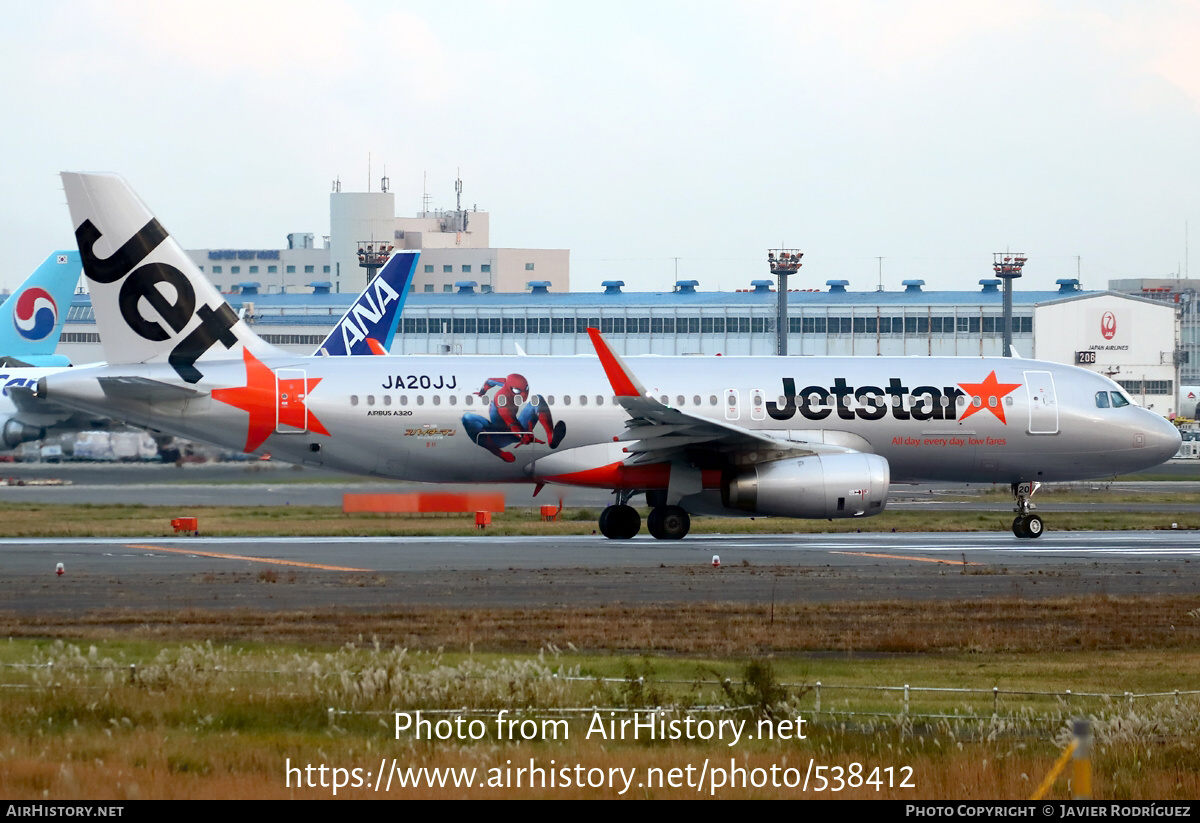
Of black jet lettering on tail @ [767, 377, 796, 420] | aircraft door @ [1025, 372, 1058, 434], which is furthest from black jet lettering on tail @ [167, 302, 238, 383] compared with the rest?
aircraft door @ [1025, 372, 1058, 434]

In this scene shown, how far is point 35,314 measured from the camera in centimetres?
5762

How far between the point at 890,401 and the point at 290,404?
13.2 m

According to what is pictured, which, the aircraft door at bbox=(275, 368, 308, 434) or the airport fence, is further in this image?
the aircraft door at bbox=(275, 368, 308, 434)

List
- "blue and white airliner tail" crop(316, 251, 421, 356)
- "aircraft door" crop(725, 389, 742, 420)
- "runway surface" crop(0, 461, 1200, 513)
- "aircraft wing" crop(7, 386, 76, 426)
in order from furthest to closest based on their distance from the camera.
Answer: "aircraft wing" crop(7, 386, 76, 426) → "blue and white airliner tail" crop(316, 251, 421, 356) → "runway surface" crop(0, 461, 1200, 513) → "aircraft door" crop(725, 389, 742, 420)

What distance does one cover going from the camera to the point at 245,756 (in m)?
10.3

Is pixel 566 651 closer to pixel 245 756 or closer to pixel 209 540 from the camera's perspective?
pixel 245 756

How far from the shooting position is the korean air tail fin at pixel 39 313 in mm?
57281

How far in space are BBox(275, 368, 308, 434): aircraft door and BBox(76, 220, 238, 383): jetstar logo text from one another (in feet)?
4.61

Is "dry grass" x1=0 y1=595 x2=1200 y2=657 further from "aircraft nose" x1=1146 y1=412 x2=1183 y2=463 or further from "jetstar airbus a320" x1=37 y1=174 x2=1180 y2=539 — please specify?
"aircraft nose" x1=1146 y1=412 x2=1183 y2=463

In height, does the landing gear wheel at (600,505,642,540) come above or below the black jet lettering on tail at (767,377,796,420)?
below

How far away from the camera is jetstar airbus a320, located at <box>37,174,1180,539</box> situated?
3030cm

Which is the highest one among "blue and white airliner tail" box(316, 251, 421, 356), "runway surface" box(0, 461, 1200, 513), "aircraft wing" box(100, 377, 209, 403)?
"blue and white airliner tail" box(316, 251, 421, 356)

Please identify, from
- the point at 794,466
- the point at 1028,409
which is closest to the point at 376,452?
the point at 794,466

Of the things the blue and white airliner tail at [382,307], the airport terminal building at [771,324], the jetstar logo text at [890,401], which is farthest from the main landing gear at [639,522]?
the airport terminal building at [771,324]
